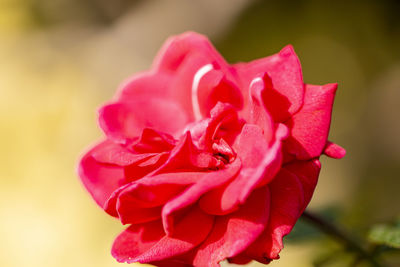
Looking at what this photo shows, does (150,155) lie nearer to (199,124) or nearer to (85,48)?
(199,124)

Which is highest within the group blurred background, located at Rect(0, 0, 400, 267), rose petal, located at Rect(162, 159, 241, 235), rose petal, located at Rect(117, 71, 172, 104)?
rose petal, located at Rect(117, 71, 172, 104)

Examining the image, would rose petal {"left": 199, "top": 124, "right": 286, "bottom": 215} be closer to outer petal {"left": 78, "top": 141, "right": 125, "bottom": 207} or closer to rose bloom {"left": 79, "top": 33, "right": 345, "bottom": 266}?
rose bloom {"left": 79, "top": 33, "right": 345, "bottom": 266}

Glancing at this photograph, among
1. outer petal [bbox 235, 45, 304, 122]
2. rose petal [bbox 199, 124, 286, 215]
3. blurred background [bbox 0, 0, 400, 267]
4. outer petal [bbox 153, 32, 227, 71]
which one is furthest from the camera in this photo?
blurred background [bbox 0, 0, 400, 267]

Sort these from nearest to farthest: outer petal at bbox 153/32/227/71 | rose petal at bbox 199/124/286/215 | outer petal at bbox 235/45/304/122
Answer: rose petal at bbox 199/124/286/215
outer petal at bbox 235/45/304/122
outer petal at bbox 153/32/227/71

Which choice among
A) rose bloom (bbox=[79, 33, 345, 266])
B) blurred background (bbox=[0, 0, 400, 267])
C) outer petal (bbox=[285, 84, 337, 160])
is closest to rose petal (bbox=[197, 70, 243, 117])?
rose bloom (bbox=[79, 33, 345, 266])

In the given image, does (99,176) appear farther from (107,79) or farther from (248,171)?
(107,79)

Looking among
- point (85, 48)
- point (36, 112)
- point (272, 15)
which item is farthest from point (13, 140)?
point (272, 15)

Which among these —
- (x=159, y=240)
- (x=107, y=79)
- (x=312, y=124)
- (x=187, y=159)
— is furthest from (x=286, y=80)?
(x=107, y=79)
